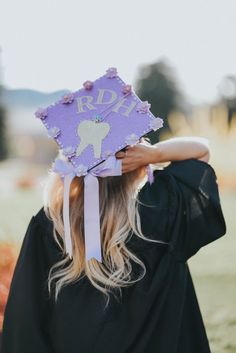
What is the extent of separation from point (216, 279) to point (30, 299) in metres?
3.46

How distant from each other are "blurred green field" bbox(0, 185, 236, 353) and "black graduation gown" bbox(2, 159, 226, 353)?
1222mm

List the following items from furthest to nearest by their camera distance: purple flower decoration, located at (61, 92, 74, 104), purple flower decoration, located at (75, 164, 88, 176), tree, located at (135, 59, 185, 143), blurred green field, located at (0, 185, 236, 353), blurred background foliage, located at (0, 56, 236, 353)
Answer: tree, located at (135, 59, 185, 143), blurred green field, located at (0, 185, 236, 353), blurred background foliage, located at (0, 56, 236, 353), purple flower decoration, located at (61, 92, 74, 104), purple flower decoration, located at (75, 164, 88, 176)

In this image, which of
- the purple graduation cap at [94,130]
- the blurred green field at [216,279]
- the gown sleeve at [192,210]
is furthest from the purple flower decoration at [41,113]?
the blurred green field at [216,279]

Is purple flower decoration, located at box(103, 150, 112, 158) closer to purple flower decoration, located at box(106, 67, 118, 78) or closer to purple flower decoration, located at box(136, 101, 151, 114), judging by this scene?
purple flower decoration, located at box(136, 101, 151, 114)

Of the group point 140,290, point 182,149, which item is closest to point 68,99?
point 182,149

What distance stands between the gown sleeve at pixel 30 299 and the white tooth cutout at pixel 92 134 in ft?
1.19

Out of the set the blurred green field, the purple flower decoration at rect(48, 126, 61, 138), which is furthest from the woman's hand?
the blurred green field

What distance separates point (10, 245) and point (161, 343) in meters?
1.40

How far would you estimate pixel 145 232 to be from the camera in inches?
83.6

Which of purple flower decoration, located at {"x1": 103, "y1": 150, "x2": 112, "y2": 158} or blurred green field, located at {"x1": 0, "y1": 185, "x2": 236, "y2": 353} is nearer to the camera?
purple flower decoration, located at {"x1": 103, "y1": 150, "x2": 112, "y2": 158}

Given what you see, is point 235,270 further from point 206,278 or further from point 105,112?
point 105,112

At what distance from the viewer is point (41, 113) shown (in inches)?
84.8

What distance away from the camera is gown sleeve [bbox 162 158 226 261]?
2152 mm

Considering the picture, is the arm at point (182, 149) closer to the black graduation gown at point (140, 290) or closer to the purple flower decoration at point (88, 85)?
the black graduation gown at point (140, 290)
